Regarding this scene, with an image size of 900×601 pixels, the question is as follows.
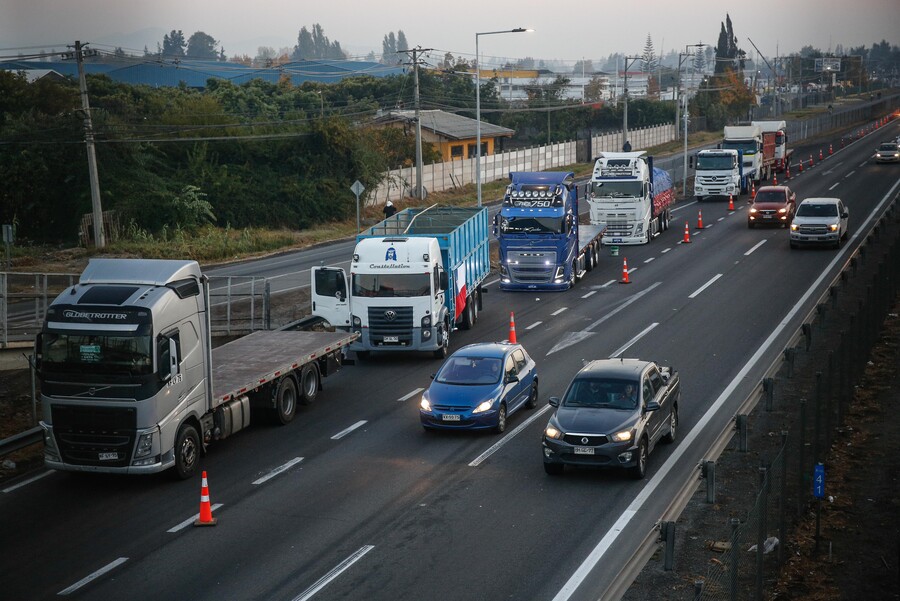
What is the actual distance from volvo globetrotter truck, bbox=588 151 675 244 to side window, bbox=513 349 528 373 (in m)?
24.3

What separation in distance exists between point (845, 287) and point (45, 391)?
2560 centimetres

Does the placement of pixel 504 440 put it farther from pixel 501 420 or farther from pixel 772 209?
pixel 772 209

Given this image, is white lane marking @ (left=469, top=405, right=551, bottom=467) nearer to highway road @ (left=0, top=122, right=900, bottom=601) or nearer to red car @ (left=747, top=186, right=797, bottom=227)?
highway road @ (left=0, top=122, right=900, bottom=601)

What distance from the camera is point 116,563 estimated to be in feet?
51.7

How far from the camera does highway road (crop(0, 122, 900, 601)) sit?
49.0 feet

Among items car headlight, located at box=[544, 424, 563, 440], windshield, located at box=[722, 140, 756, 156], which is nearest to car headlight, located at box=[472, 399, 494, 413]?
car headlight, located at box=[544, 424, 563, 440]

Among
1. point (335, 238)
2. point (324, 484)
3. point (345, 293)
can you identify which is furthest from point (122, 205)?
point (324, 484)

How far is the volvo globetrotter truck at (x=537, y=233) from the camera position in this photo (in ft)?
126

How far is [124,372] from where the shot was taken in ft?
60.4

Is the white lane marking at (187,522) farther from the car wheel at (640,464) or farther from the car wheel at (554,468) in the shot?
the car wheel at (640,464)

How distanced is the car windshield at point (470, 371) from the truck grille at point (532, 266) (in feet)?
53.8

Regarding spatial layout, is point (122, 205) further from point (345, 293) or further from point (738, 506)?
point (738, 506)

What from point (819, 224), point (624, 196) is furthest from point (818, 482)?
point (624, 196)

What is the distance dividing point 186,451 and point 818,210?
3467 cm
